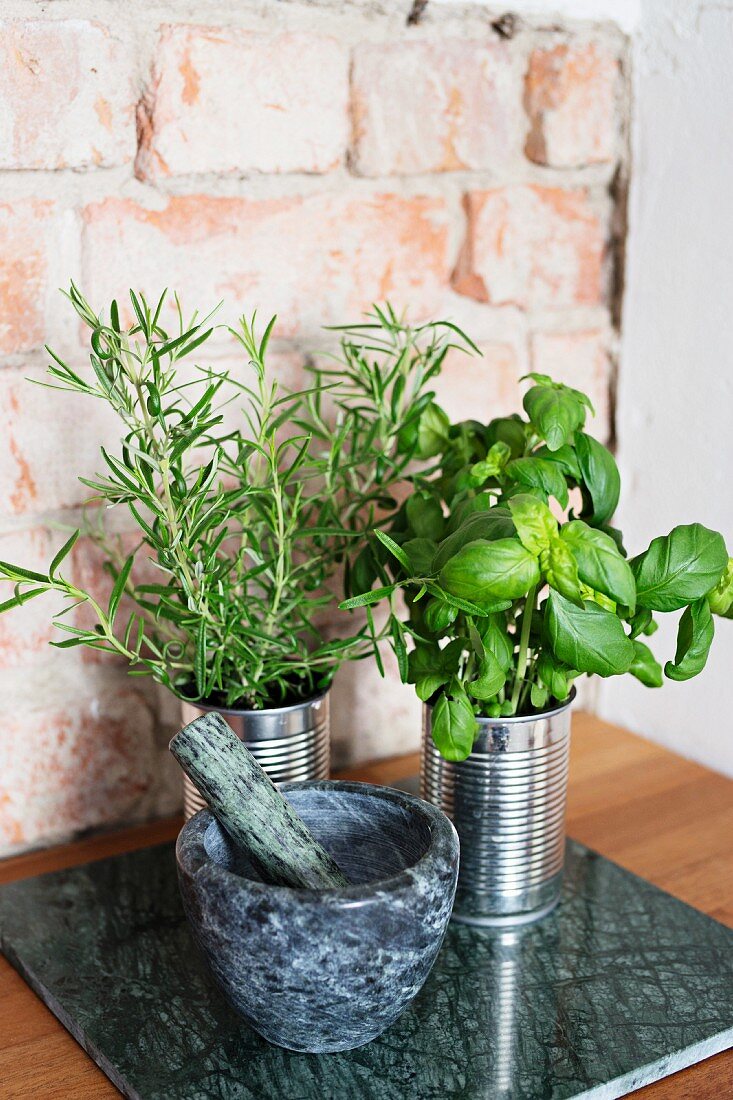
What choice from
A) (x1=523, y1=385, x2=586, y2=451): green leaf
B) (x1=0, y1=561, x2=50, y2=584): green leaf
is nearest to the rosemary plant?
(x1=0, y1=561, x2=50, y2=584): green leaf

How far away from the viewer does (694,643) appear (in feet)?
2.27

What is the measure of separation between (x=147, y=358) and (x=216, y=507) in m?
0.09

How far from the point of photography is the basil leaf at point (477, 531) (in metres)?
0.64

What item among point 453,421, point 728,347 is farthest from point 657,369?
point 453,421

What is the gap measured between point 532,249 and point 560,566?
0.48m

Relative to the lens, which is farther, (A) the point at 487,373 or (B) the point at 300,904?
(A) the point at 487,373

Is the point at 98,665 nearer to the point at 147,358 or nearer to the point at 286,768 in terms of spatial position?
the point at 286,768

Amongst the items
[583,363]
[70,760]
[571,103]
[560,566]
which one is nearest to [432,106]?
[571,103]

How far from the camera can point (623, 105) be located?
40.7 inches

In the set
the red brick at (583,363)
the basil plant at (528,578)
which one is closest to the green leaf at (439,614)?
the basil plant at (528,578)

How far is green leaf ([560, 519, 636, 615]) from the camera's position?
2.07 ft

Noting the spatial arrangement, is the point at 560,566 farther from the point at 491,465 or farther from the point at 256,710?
the point at 256,710

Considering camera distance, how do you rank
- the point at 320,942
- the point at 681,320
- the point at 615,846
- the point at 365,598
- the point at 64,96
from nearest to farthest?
the point at 320,942
the point at 365,598
the point at 64,96
the point at 615,846
the point at 681,320

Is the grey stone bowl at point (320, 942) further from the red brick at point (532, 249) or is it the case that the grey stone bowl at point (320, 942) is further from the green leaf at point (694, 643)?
the red brick at point (532, 249)
